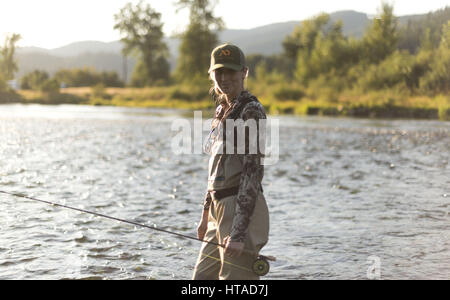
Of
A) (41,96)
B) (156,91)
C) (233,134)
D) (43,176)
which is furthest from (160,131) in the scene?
(41,96)

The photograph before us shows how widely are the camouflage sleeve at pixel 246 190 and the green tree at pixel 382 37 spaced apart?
6518cm

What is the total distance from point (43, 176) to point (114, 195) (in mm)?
3443

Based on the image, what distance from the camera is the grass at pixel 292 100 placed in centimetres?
4597

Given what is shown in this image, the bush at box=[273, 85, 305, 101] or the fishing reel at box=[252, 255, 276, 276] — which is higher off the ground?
the bush at box=[273, 85, 305, 101]

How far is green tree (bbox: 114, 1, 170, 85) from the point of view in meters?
107

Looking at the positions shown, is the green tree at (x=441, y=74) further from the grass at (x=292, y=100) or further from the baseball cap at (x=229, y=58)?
the baseball cap at (x=229, y=58)

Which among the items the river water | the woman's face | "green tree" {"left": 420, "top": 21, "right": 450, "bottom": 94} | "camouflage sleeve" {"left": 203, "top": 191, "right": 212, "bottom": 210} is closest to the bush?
"green tree" {"left": 420, "top": 21, "right": 450, "bottom": 94}

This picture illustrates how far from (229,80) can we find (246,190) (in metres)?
0.81

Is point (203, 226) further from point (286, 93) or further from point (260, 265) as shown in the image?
point (286, 93)

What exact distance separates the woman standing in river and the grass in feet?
127

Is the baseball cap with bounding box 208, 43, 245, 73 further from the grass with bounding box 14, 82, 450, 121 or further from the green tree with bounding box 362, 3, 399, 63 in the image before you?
the green tree with bounding box 362, 3, 399, 63

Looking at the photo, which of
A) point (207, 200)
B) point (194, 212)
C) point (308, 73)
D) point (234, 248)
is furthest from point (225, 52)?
point (308, 73)

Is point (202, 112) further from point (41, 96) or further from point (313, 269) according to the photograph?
point (313, 269)

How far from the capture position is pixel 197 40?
88.2m
